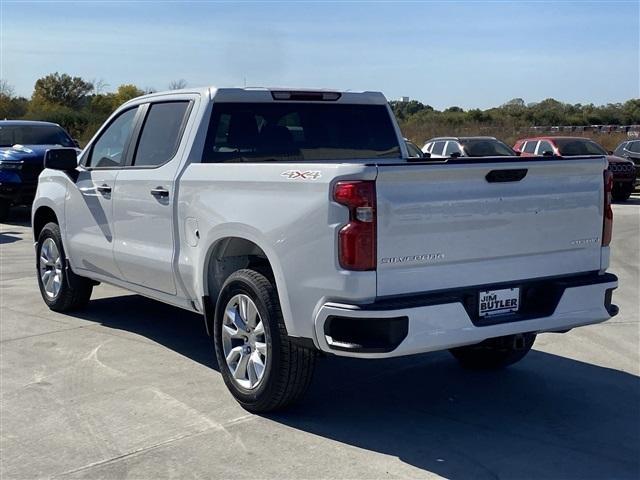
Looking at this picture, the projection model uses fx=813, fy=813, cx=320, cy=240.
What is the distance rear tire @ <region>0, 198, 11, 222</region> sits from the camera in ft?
52.6

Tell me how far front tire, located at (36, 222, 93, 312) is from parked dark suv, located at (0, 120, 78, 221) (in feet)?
25.7

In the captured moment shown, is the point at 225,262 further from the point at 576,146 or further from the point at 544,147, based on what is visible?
the point at 544,147

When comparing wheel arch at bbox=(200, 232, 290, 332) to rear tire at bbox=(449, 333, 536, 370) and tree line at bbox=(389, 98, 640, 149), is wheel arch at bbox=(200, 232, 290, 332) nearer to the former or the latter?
rear tire at bbox=(449, 333, 536, 370)

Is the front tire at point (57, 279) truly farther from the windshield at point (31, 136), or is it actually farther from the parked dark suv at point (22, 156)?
the windshield at point (31, 136)

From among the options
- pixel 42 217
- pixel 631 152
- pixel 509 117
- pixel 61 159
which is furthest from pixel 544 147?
pixel 509 117

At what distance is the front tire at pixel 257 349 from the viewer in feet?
16.1

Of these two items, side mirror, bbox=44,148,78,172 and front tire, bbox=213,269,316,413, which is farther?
side mirror, bbox=44,148,78,172

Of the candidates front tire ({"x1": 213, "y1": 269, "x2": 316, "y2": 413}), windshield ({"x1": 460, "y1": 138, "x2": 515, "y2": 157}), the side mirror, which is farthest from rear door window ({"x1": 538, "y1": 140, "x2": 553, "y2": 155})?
front tire ({"x1": 213, "y1": 269, "x2": 316, "y2": 413})

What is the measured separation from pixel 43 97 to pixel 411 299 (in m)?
64.8

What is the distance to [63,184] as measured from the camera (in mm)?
7582

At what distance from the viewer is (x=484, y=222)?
4.72m

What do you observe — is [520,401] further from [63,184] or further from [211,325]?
[63,184]

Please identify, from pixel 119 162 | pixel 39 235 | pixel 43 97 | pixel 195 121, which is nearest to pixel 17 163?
pixel 39 235

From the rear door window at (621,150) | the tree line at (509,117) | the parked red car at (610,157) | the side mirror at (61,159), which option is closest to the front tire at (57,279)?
the side mirror at (61,159)
